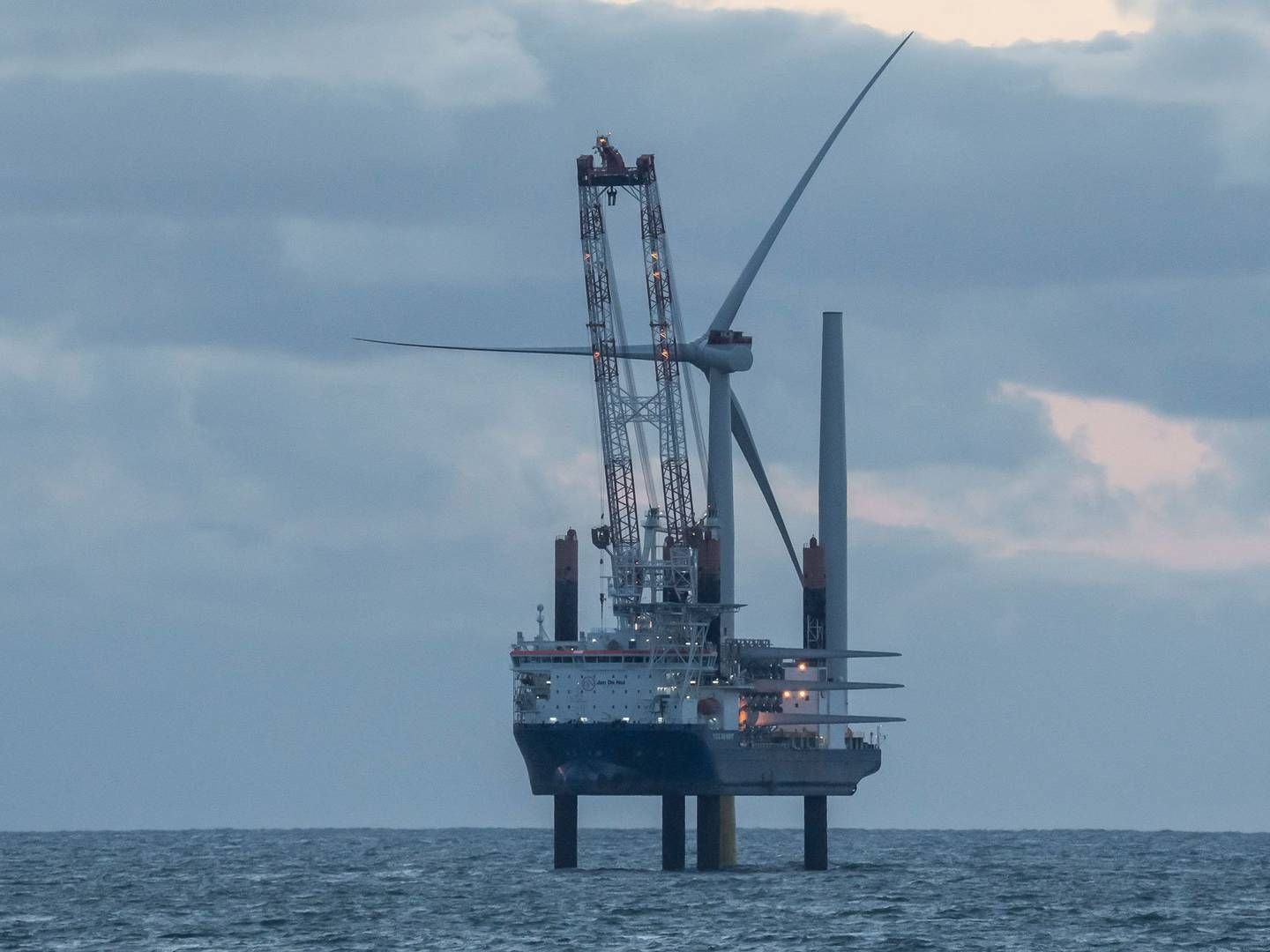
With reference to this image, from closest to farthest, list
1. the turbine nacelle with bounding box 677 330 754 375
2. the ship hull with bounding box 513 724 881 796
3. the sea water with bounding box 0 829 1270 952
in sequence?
the sea water with bounding box 0 829 1270 952 < the ship hull with bounding box 513 724 881 796 < the turbine nacelle with bounding box 677 330 754 375

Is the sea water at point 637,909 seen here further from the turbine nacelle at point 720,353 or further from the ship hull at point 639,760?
the turbine nacelle at point 720,353

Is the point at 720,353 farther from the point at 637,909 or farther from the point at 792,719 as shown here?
the point at 637,909

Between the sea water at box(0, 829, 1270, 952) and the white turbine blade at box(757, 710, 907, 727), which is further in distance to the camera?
the white turbine blade at box(757, 710, 907, 727)

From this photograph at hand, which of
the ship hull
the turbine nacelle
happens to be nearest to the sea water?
the ship hull

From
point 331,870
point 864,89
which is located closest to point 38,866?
point 331,870

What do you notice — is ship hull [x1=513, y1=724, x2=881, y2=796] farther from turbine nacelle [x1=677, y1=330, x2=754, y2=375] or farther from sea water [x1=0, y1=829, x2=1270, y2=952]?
turbine nacelle [x1=677, y1=330, x2=754, y2=375]

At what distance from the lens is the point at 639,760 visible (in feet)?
479

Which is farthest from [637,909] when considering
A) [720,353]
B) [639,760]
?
[720,353]

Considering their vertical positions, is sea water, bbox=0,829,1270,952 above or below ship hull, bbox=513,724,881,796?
below

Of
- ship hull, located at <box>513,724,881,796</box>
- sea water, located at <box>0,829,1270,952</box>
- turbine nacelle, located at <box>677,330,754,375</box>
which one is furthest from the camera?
turbine nacelle, located at <box>677,330,754,375</box>

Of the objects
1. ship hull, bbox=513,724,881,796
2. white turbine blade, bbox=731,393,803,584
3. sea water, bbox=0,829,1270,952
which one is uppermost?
white turbine blade, bbox=731,393,803,584

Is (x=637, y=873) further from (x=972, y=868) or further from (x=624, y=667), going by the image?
(x=972, y=868)

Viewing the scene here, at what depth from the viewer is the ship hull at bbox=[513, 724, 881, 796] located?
14588 centimetres

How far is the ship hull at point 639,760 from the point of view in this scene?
146m
